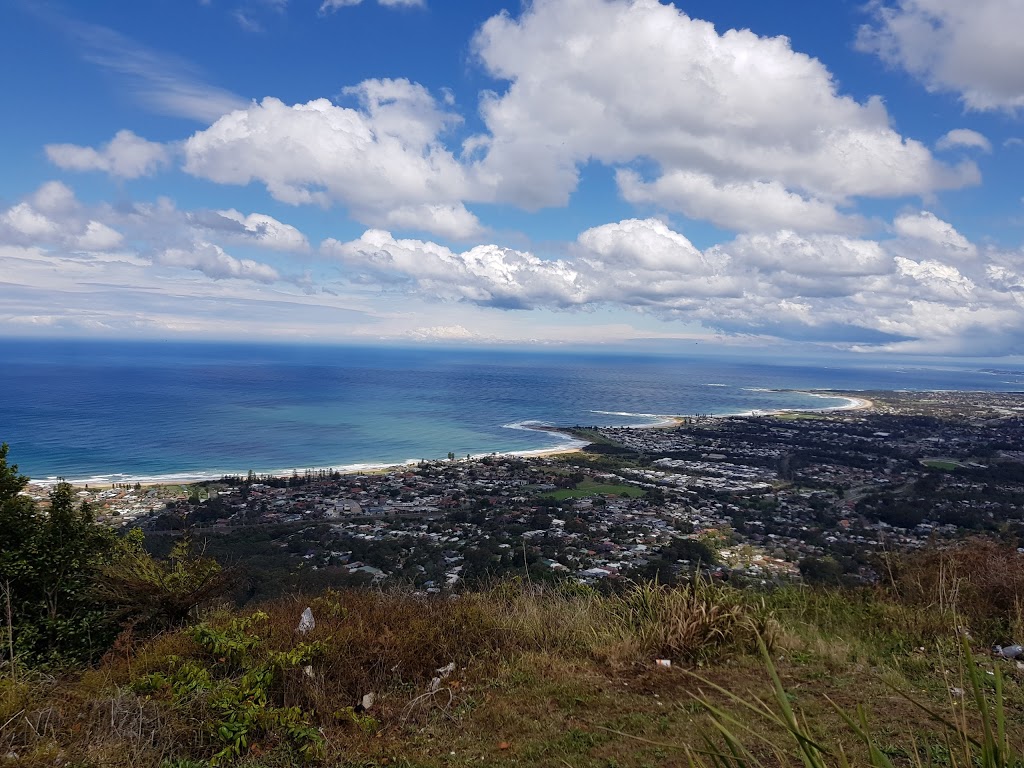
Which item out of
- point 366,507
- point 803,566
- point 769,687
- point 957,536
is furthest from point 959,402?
point 769,687

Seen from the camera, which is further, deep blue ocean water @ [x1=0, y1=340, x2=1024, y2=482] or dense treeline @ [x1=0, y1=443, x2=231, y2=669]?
deep blue ocean water @ [x1=0, y1=340, x2=1024, y2=482]

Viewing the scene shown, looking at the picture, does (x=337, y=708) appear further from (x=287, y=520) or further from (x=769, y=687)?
(x=287, y=520)

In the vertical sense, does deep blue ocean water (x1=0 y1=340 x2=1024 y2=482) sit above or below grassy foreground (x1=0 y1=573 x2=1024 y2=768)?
below

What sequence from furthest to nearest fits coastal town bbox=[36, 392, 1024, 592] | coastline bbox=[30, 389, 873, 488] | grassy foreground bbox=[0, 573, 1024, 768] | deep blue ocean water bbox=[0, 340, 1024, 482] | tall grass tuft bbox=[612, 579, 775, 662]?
deep blue ocean water bbox=[0, 340, 1024, 482] < coastline bbox=[30, 389, 873, 488] < coastal town bbox=[36, 392, 1024, 592] < tall grass tuft bbox=[612, 579, 775, 662] < grassy foreground bbox=[0, 573, 1024, 768]

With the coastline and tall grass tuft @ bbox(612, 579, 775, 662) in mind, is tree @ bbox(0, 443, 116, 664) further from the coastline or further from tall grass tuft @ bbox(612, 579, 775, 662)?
the coastline

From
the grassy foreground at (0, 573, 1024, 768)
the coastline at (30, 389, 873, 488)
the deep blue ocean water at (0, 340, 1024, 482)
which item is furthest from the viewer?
the deep blue ocean water at (0, 340, 1024, 482)

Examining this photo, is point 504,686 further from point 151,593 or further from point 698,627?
point 151,593

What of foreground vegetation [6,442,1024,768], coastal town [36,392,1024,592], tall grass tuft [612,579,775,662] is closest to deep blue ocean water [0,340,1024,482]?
coastal town [36,392,1024,592]
